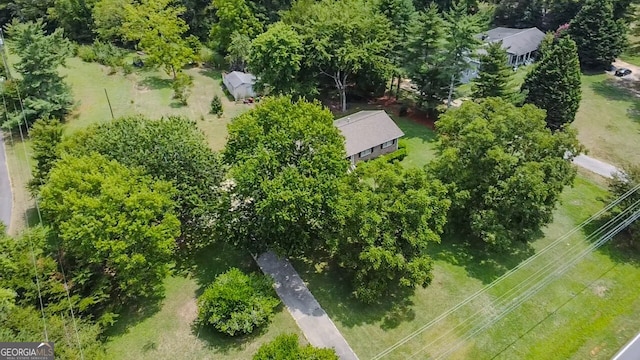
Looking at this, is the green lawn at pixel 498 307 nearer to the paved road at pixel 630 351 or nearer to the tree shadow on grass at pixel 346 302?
the tree shadow on grass at pixel 346 302

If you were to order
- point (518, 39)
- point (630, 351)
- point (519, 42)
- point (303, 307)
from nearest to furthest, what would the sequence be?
point (630, 351), point (303, 307), point (519, 42), point (518, 39)

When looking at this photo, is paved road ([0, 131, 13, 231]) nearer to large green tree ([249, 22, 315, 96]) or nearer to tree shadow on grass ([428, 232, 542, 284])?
large green tree ([249, 22, 315, 96])

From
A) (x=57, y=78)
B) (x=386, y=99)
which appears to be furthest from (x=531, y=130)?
(x=57, y=78)

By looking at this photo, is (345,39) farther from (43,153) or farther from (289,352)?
Answer: (289,352)

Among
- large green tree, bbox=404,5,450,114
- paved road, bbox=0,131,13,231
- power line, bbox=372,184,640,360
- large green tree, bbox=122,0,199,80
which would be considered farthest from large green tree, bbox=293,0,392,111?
paved road, bbox=0,131,13,231

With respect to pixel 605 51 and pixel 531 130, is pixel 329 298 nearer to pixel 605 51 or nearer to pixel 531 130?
pixel 531 130

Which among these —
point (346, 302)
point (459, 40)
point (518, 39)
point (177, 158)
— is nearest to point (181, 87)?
point (177, 158)

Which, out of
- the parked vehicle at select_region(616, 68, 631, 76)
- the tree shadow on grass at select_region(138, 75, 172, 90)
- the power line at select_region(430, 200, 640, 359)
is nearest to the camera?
the power line at select_region(430, 200, 640, 359)

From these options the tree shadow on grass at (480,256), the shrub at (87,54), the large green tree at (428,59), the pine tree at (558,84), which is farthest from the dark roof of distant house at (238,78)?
the tree shadow on grass at (480,256)
